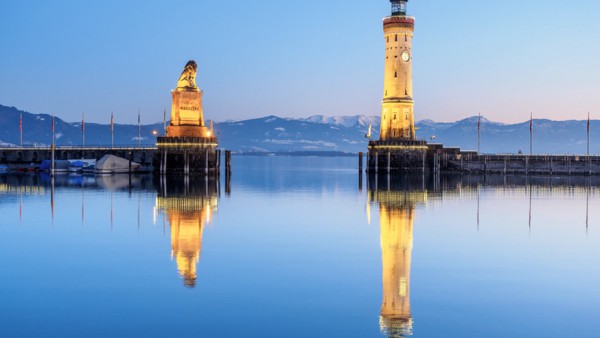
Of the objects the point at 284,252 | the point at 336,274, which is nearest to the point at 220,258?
the point at 284,252

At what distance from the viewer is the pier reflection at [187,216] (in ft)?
95.0

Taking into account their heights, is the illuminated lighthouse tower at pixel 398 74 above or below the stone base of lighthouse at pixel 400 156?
above

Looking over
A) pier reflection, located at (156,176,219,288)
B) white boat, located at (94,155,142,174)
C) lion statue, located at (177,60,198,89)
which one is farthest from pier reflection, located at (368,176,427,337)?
white boat, located at (94,155,142,174)

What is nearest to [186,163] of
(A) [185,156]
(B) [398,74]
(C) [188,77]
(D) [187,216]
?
(A) [185,156]

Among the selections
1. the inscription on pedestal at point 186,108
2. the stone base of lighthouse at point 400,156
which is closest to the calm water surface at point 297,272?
the inscription on pedestal at point 186,108

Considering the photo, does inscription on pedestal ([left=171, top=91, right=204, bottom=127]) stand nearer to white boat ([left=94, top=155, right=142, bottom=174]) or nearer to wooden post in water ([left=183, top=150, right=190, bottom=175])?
wooden post in water ([left=183, top=150, right=190, bottom=175])

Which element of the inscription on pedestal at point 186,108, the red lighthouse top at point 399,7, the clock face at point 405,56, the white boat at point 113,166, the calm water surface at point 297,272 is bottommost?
the calm water surface at point 297,272

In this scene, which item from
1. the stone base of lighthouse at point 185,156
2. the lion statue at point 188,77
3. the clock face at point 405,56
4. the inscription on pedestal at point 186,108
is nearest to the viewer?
the inscription on pedestal at point 186,108

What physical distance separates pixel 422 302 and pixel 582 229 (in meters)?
22.7

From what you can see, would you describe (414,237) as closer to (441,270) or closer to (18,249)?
(441,270)

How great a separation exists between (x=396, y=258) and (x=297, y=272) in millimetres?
4948

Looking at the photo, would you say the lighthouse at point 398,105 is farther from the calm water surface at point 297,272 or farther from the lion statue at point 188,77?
the calm water surface at point 297,272

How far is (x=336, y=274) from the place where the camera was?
88.2 feet

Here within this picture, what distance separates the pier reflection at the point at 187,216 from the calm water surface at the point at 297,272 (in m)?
0.14
